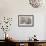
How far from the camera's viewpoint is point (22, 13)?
4242 mm

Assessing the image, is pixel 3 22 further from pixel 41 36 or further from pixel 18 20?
pixel 41 36

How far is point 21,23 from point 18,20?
0.45 ft

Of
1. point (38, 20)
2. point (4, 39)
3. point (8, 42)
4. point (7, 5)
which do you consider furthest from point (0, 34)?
point (38, 20)

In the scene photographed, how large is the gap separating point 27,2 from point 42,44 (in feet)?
4.71

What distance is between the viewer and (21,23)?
4.24 m

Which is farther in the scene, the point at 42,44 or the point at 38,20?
the point at 38,20

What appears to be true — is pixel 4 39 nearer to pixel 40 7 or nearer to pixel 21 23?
pixel 21 23

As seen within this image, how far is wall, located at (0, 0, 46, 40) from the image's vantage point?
4223 mm

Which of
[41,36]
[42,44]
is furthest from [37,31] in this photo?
[42,44]

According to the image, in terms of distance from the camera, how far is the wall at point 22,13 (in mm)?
4223

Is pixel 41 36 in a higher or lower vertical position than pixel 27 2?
lower

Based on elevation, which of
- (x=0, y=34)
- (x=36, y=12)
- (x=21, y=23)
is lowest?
(x=0, y=34)

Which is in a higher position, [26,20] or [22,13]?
[22,13]

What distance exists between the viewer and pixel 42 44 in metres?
3.78
